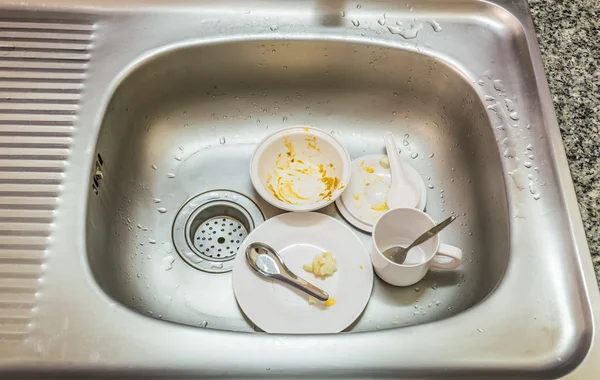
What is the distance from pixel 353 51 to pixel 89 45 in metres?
0.42

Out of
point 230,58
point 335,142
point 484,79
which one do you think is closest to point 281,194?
point 335,142

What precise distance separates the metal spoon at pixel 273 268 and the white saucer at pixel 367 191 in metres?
0.15

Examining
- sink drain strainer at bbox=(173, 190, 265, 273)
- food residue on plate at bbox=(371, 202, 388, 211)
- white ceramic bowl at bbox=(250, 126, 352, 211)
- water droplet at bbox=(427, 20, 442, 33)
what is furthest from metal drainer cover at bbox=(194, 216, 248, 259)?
water droplet at bbox=(427, 20, 442, 33)

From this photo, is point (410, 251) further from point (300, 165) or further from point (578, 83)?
point (578, 83)

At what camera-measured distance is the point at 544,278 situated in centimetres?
60

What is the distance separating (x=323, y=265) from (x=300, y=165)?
0.63ft

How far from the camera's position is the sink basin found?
72cm

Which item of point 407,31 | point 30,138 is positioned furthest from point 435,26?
point 30,138

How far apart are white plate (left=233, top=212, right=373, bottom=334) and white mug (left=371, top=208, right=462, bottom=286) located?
38 mm

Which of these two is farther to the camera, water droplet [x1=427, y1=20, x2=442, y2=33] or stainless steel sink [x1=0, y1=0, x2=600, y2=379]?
water droplet [x1=427, y1=20, x2=442, y2=33]

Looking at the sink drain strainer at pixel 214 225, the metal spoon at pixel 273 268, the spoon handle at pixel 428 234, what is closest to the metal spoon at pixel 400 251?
the spoon handle at pixel 428 234

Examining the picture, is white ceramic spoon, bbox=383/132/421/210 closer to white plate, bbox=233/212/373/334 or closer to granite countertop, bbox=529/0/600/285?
white plate, bbox=233/212/373/334

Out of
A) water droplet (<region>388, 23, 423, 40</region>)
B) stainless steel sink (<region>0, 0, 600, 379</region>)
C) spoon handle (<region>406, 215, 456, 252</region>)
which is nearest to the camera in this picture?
stainless steel sink (<region>0, 0, 600, 379</region>)

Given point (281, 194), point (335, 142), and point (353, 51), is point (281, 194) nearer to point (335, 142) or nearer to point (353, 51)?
point (335, 142)
